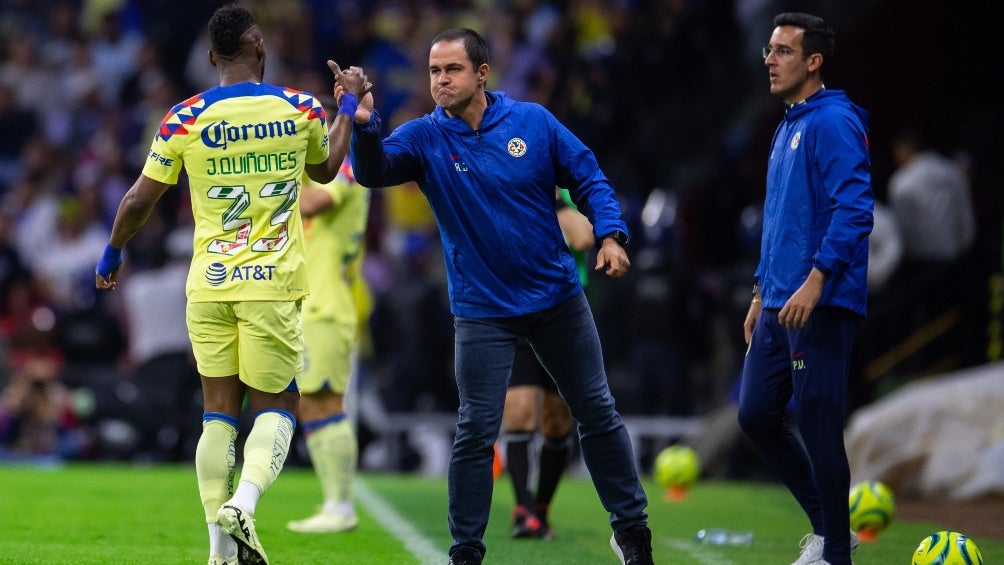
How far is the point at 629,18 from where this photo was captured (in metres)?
18.2

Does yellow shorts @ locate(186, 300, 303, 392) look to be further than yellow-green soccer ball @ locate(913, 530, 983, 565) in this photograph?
No

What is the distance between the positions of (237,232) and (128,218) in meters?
0.48

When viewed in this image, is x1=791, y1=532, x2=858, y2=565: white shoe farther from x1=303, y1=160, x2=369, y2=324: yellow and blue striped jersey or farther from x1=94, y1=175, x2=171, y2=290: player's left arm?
x1=303, y1=160, x2=369, y2=324: yellow and blue striped jersey

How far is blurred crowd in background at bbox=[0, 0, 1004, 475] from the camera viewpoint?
14.5m

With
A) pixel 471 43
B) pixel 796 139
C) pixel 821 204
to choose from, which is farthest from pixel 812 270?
pixel 471 43

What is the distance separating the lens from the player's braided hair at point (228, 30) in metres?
6.26

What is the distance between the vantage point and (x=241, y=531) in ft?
19.2

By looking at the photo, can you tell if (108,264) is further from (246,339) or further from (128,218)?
(246,339)

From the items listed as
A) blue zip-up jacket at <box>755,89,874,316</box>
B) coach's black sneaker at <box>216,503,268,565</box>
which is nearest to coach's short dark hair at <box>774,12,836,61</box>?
blue zip-up jacket at <box>755,89,874,316</box>

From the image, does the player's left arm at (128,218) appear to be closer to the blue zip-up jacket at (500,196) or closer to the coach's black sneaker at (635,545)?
the blue zip-up jacket at (500,196)

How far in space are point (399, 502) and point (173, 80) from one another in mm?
9886

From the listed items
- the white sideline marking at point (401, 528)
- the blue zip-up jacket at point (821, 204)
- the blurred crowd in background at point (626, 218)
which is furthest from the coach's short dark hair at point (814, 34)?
the blurred crowd in background at point (626, 218)

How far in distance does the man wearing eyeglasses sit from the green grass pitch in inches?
53.6

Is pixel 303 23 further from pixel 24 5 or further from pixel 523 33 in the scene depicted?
pixel 24 5
